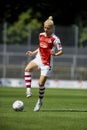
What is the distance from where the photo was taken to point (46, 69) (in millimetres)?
16203

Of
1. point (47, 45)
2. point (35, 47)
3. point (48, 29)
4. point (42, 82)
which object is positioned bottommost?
point (35, 47)

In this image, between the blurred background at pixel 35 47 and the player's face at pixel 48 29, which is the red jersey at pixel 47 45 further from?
the blurred background at pixel 35 47

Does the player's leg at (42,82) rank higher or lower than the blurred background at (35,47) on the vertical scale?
higher

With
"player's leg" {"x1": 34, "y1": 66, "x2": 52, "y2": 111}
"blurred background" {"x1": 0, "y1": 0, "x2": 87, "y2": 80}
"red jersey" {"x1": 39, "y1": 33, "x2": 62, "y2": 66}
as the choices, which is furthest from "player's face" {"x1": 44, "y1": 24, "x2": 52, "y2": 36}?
"blurred background" {"x1": 0, "y1": 0, "x2": 87, "y2": 80}

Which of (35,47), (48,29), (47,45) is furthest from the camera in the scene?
(35,47)

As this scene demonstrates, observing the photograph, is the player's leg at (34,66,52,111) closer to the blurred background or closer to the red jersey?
the red jersey

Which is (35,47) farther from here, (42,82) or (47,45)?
(42,82)

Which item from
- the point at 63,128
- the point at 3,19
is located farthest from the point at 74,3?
the point at 63,128

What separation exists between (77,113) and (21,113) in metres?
1.43

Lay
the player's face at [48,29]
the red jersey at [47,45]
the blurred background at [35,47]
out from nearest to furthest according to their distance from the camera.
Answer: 1. the player's face at [48,29]
2. the red jersey at [47,45]
3. the blurred background at [35,47]

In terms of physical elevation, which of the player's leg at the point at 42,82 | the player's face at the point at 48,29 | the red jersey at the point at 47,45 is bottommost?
the player's leg at the point at 42,82

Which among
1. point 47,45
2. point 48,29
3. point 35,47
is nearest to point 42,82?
point 47,45

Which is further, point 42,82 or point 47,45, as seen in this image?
point 47,45

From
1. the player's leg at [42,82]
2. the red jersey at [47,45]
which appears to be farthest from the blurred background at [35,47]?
the player's leg at [42,82]
